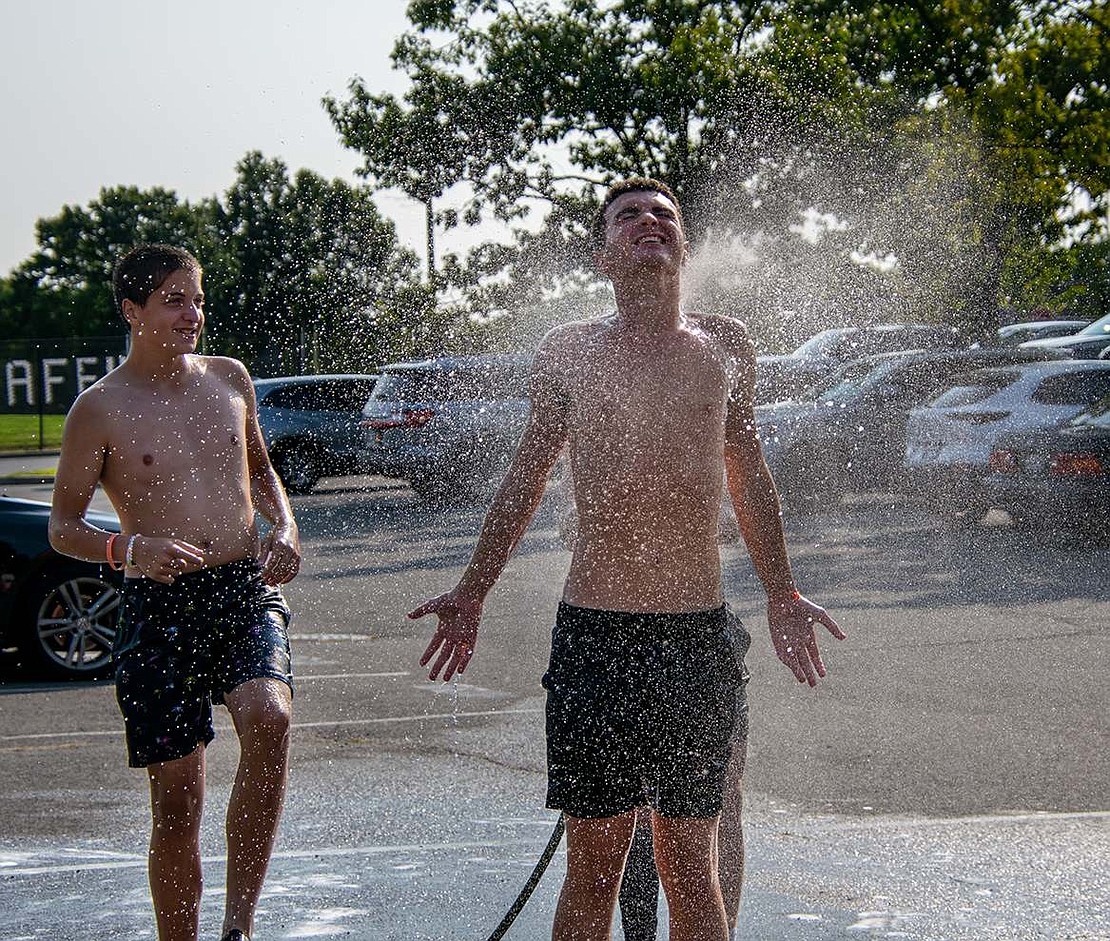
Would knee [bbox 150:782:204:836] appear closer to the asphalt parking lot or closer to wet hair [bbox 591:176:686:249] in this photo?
the asphalt parking lot

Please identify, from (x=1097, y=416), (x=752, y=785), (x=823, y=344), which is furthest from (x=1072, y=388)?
(x=752, y=785)

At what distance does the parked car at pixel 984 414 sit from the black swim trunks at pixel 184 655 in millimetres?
11929

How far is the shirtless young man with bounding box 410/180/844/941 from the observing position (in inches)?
129

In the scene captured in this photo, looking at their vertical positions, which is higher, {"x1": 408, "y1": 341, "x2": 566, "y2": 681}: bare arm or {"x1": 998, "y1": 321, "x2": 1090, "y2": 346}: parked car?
{"x1": 998, "y1": 321, "x2": 1090, "y2": 346}: parked car

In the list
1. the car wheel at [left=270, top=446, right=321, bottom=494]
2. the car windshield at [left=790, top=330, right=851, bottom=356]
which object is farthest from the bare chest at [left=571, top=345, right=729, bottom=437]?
the car wheel at [left=270, top=446, right=321, bottom=494]

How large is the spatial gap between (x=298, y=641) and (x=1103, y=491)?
284 inches

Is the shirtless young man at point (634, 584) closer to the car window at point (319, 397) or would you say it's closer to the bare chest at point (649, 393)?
the bare chest at point (649, 393)

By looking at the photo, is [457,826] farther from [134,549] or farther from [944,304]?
[944,304]

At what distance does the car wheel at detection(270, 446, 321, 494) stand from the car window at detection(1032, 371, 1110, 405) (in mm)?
11796

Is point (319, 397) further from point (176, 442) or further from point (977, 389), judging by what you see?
point (176, 442)

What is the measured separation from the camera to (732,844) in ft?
12.4

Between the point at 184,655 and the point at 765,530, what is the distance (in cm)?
137

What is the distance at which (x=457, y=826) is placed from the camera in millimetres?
5707

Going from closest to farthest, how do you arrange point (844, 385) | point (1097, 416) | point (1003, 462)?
1. point (1097, 416)
2. point (1003, 462)
3. point (844, 385)
